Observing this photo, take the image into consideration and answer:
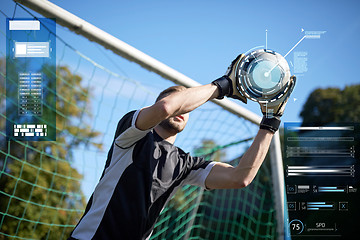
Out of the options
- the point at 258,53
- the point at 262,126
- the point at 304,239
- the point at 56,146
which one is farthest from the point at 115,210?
the point at 56,146

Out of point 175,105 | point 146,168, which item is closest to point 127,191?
point 146,168

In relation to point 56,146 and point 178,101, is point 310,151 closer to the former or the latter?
point 178,101

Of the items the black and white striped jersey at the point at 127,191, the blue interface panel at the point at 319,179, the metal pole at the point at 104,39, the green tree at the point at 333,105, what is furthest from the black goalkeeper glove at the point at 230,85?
the green tree at the point at 333,105

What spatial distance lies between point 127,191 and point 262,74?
78 centimetres

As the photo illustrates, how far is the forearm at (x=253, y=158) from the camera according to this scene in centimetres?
174

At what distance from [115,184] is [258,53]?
0.84 metres

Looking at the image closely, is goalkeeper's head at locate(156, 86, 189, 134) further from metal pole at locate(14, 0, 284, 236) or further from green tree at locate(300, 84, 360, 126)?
green tree at locate(300, 84, 360, 126)

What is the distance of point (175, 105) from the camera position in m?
1.47

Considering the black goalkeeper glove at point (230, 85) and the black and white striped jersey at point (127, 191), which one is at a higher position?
the black goalkeeper glove at point (230, 85)

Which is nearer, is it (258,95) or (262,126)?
(258,95)

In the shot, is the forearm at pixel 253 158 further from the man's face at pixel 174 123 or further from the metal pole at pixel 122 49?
the metal pole at pixel 122 49

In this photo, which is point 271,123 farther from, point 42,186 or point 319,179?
point 42,186

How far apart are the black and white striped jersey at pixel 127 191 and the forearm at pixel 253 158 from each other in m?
0.37

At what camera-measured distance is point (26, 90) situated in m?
2.89
